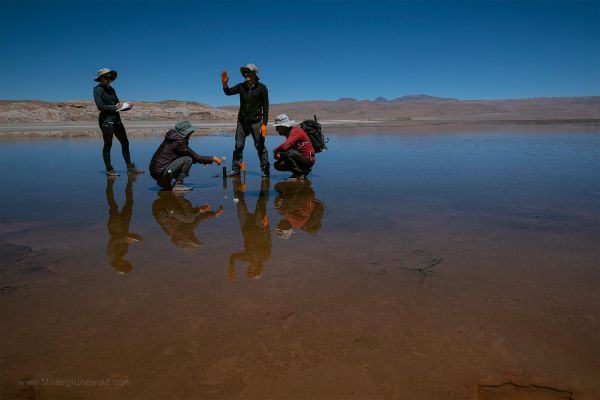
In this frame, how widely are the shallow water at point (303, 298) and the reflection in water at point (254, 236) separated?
35 mm

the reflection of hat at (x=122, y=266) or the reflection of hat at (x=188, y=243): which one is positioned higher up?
the reflection of hat at (x=188, y=243)

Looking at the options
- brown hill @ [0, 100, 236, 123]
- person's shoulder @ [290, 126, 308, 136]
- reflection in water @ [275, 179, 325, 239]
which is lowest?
reflection in water @ [275, 179, 325, 239]

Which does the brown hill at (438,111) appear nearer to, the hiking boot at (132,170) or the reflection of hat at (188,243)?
the hiking boot at (132,170)

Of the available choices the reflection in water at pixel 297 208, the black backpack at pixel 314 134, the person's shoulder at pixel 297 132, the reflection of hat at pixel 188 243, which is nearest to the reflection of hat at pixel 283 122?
the person's shoulder at pixel 297 132

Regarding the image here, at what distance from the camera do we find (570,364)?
2.25 meters

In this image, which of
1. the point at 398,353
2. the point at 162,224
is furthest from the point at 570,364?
the point at 162,224

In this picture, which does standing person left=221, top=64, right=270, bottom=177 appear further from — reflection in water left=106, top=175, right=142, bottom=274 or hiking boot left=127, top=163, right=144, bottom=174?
reflection in water left=106, top=175, right=142, bottom=274

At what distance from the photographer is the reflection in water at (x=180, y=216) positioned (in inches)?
174

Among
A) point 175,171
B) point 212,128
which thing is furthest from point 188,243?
point 212,128

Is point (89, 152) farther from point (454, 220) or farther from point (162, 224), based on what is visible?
point (454, 220)

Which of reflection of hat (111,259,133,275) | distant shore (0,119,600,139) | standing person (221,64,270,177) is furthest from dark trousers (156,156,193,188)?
distant shore (0,119,600,139)

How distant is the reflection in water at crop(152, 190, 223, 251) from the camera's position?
14.5 ft

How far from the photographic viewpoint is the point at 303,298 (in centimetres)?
300

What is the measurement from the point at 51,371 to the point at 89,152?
12678 millimetres
